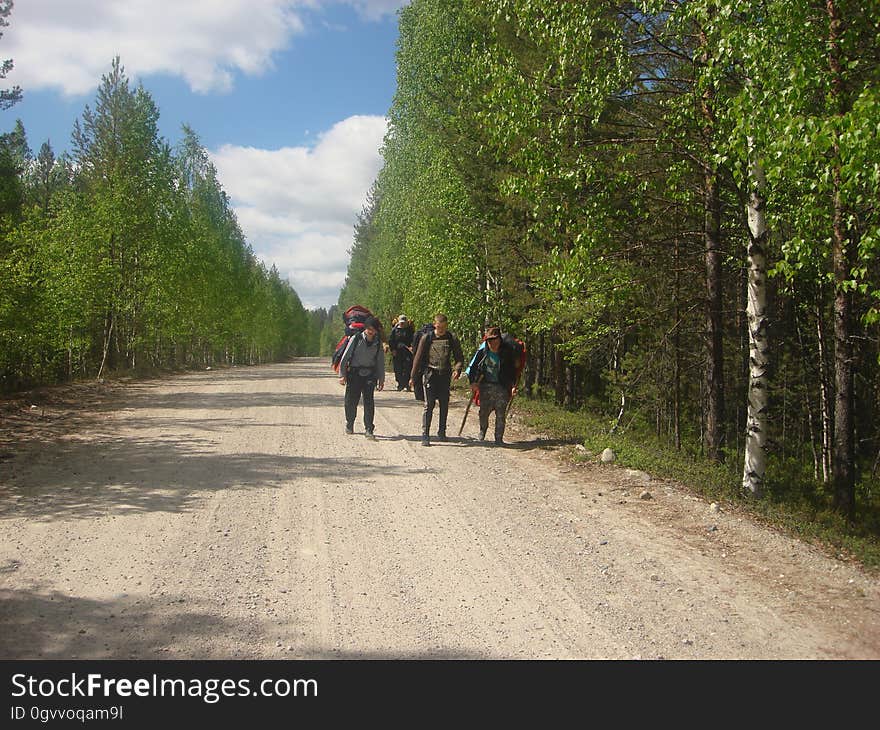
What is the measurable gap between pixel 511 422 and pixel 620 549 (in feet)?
28.4

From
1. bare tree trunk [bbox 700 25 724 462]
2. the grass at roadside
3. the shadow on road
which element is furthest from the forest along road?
bare tree trunk [bbox 700 25 724 462]

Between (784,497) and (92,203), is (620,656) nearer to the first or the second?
(784,497)

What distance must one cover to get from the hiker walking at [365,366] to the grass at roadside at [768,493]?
3.56 m

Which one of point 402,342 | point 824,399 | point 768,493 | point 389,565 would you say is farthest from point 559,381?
point 389,565

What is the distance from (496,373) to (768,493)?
4.60 m

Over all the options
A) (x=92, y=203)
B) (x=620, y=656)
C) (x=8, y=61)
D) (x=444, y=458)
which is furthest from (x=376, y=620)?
(x=92, y=203)

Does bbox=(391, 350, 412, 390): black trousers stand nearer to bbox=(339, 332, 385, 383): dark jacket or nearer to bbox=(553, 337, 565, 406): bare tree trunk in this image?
bbox=(553, 337, 565, 406): bare tree trunk

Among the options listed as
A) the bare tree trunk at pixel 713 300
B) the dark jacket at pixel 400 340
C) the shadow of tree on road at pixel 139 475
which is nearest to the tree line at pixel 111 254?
the shadow of tree on road at pixel 139 475

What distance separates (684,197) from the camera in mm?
9805

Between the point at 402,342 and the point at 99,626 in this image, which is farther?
the point at 402,342

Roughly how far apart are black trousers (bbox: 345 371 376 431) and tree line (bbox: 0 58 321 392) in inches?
309

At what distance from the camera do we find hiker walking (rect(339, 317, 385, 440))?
11859 mm

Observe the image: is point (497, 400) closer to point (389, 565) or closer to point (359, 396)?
point (359, 396)

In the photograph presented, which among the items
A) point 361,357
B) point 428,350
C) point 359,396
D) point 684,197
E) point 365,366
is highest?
point 684,197
